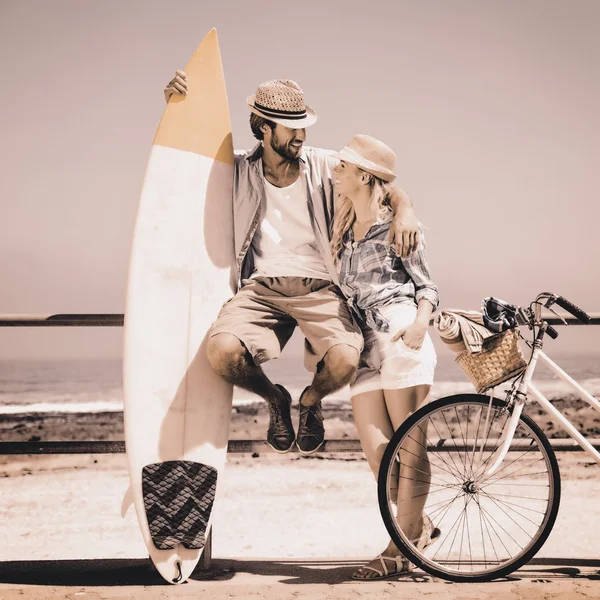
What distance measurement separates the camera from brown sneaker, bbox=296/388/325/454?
2.62m

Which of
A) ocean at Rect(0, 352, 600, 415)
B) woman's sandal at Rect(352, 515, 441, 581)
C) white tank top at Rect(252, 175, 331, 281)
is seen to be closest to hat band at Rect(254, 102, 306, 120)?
white tank top at Rect(252, 175, 331, 281)

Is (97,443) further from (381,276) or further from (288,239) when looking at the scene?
(381,276)

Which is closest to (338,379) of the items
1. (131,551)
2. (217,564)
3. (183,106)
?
(217,564)

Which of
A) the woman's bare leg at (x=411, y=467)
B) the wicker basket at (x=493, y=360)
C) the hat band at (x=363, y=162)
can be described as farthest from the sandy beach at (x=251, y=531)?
the hat band at (x=363, y=162)

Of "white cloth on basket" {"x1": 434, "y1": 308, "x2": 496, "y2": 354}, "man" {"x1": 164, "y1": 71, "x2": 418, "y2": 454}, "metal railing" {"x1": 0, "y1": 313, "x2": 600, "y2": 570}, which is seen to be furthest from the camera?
"metal railing" {"x1": 0, "y1": 313, "x2": 600, "y2": 570}

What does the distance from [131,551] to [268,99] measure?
5558mm

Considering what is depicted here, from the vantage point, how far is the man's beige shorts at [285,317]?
99.5 inches

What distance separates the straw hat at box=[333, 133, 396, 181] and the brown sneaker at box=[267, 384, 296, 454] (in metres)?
0.83

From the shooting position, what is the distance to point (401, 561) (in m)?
2.61

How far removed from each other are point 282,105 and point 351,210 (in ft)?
1.46

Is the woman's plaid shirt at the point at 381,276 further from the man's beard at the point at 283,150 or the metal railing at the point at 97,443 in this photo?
the metal railing at the point at 97,443

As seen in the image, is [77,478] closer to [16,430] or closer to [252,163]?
[16,430]

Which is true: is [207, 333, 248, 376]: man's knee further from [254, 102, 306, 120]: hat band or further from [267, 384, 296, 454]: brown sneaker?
[254, 102, 306, 120]: hat band

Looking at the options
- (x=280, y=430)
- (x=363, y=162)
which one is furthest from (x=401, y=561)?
(x=363, y=162)
